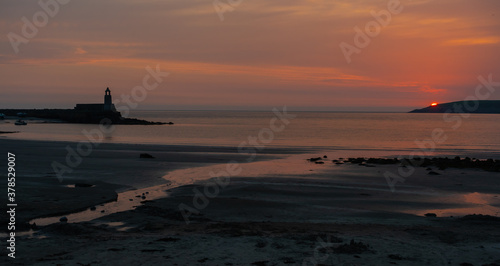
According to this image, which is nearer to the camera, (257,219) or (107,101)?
(257,219)

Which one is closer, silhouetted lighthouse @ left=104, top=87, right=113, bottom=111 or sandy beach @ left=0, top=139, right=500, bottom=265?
sandy beach @ left=0, top=139, right=500, bottom=265

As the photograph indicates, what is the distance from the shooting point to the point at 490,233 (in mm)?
12320

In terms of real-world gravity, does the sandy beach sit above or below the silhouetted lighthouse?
below

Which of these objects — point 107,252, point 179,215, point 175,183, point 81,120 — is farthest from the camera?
point 81,120

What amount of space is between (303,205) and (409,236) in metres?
5.19

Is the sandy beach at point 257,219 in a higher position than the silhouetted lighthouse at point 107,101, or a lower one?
lower

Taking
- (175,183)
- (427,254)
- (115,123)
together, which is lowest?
(427,254)

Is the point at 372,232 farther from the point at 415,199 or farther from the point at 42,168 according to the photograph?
the point at 42,168

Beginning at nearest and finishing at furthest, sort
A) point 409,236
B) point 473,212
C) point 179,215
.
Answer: point 409,236 → point 179,215 → point 473,212

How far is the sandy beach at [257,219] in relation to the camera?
33.0 feet

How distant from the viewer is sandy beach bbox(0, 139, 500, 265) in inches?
396

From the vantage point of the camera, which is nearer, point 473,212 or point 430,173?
point 473,212

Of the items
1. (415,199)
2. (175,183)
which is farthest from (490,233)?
(175,183)

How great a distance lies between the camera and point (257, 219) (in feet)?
46.8
